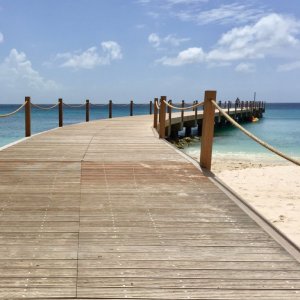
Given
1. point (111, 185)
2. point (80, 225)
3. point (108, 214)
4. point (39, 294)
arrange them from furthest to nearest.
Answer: point (111, 185)
point (108, 214)
point (80, 225)
point (39, 294)

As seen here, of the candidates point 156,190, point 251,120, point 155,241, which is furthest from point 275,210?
point 251,120

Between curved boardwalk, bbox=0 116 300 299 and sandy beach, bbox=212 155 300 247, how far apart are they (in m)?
2.63

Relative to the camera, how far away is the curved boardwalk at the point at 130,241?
2619 millimetres

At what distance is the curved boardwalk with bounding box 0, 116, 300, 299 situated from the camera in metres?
2.62

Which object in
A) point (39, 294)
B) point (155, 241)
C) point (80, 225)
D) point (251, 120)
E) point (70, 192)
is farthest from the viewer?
point (251, 120)

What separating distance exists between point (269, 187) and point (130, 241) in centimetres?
933

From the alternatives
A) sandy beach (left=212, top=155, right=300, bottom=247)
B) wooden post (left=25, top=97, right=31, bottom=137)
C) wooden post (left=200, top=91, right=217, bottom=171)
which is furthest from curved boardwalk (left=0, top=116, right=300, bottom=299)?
wooden post (left=25, top=97, right=31, bottom=137)

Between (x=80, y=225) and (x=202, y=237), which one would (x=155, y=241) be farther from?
(x=80, y=225)

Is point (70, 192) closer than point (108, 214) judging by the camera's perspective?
No

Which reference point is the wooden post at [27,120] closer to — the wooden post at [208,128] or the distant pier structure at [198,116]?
the distant pier structure at [198,116]

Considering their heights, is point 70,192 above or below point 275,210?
above

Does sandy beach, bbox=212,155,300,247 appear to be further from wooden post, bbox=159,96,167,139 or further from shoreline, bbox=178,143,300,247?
wooden post, bbox=159,96,167,139

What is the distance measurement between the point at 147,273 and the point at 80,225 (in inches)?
43.9

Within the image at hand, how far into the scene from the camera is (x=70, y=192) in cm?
480
